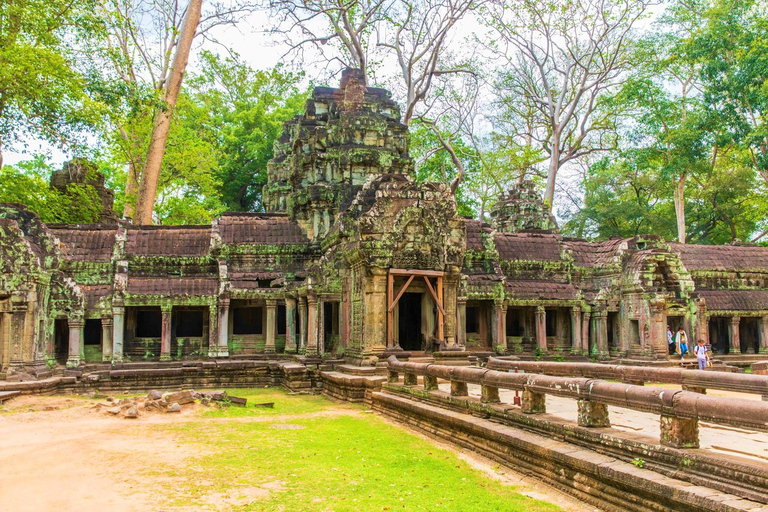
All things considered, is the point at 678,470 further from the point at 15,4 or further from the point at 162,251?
the point at 15,4

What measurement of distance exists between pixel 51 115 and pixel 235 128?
2035 cm

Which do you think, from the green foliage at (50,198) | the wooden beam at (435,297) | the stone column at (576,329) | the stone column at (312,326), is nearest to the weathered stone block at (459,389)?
the wooden beam at (435,297)

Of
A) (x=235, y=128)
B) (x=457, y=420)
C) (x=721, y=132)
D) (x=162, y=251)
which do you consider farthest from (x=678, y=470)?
(x=235, y=128)

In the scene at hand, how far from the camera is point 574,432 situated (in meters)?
6.97

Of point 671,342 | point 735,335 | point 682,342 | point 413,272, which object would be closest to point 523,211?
point 735,335

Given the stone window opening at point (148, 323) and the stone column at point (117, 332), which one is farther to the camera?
the stone window opening at point (148, 323)

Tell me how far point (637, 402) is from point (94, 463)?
6.93 meters

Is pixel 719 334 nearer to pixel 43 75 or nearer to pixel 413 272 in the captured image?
pixel 413 272

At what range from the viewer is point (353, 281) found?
53.9 feet

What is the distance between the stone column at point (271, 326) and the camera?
19344mm

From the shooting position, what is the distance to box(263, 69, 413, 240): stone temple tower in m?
20.3

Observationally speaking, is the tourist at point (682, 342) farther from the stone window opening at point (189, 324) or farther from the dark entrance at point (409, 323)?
the stone window opening at point (189, 324)

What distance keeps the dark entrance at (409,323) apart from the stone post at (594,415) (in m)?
11.8

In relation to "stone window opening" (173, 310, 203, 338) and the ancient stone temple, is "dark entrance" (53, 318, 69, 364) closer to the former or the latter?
the ancient stone temple
